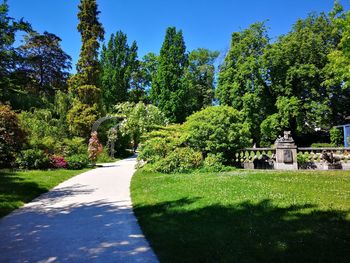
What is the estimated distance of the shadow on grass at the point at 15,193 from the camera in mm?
8461

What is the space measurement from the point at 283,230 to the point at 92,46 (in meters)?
28.3

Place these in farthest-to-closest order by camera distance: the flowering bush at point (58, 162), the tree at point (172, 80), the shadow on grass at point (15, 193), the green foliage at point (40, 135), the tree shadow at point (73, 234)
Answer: the tree at point (172, 80) → the green foliage at point (40, 135) → the flowering bush at point (58, 162) → the shadow on grass at point (15, 193) → the tree shadow at point (73, 234)

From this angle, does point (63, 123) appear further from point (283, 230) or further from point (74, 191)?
point (283, 230)

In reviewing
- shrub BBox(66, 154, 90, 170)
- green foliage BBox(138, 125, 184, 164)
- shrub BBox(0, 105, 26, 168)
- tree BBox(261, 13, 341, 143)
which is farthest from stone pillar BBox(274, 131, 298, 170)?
tree BBox(261, 13, 341, 143)

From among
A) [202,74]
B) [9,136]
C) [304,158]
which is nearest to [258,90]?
[304,158]

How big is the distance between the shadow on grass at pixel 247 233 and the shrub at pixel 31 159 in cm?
1203

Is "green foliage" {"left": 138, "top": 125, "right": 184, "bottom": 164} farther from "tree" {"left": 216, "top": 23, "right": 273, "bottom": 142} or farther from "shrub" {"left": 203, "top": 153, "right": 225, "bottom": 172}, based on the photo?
"tree" {"left": 216, "top": 23, "right": 273, "bottom": 142}

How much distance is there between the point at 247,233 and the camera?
211 inches

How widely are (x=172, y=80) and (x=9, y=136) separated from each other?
26.2 metres

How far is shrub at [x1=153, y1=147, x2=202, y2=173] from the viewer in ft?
53.4

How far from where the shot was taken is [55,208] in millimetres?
8359

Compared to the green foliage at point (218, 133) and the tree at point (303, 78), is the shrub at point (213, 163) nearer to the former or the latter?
the green foliage at point (218, 133)

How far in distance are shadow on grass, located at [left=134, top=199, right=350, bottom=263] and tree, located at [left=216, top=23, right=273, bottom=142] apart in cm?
2557

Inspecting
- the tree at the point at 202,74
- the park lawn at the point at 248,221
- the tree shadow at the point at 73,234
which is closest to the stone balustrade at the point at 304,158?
the park lawn at the point at 248,221
